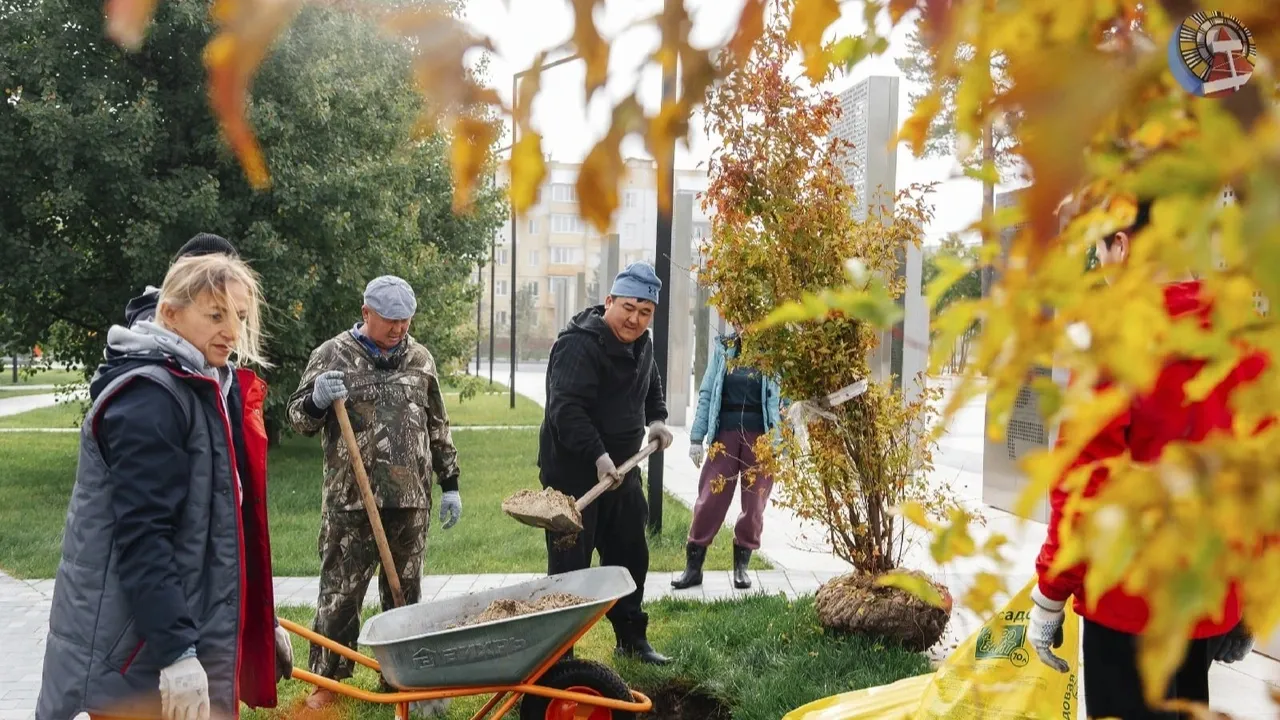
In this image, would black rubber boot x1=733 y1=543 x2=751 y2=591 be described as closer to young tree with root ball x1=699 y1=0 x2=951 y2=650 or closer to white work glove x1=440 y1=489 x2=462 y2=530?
young tree with root ball x1=699 y1=0 x2=951 y2=650

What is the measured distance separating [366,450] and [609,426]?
1.21 m

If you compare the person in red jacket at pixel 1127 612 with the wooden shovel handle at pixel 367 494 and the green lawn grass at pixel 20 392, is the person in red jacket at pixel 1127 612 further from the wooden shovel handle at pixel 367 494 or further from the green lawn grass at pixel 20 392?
the green lawn grass at pixel 20 392

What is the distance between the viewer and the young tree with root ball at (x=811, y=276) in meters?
4.60

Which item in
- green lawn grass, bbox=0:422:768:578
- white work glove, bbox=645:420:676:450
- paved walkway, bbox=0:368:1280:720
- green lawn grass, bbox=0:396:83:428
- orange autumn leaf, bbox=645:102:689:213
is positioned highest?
orange autumn leaf, bbox=645:102:689:213

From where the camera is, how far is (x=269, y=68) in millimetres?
11047

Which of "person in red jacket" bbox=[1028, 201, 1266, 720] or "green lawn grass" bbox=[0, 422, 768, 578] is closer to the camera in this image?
"person in red jacket" bbox=[1028, 201, 1266, 720]

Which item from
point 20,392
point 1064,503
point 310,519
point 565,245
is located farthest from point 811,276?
point 565,245

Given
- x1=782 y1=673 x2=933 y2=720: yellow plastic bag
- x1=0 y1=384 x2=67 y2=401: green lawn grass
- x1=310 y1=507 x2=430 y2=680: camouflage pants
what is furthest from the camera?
x1=0 y1=384 x2=67 y2=401: green lawn grass

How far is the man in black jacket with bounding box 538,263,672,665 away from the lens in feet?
16.0

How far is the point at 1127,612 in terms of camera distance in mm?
2236

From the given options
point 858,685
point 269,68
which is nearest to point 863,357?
point 858,685

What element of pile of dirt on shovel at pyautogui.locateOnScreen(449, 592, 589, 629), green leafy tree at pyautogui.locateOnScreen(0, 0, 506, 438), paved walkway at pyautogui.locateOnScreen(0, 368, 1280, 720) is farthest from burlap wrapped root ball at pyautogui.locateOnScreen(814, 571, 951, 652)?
green leafy tree at pyautogui.locateOnScreen(0, 0, 506, 438)

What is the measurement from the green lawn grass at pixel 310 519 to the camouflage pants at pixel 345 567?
2517 millimetres

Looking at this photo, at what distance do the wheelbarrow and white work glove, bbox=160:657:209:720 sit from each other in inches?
20.0
